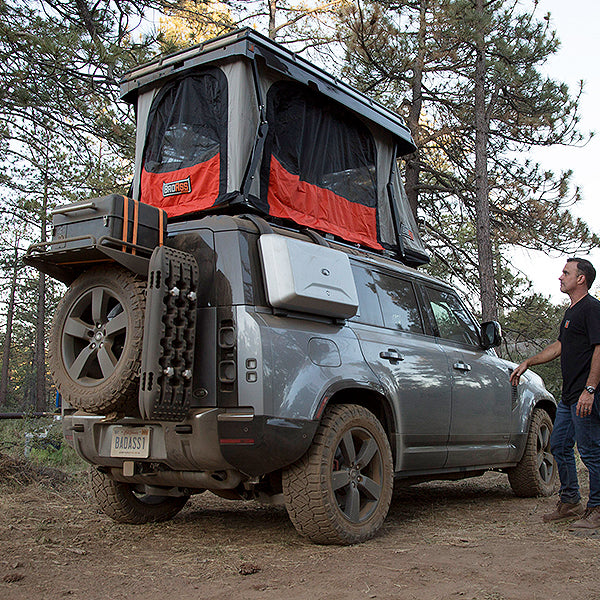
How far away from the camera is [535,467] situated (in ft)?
21.1

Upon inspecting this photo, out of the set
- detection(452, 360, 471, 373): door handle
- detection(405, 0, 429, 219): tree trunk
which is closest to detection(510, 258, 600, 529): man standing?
detection(452, 360, 471, 373): door handle

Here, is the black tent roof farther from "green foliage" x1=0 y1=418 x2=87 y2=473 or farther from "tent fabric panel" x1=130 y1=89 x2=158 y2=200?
"green foliage" x1=0 y1=418 x2=87 y2=473

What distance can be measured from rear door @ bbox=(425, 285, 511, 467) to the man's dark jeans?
0.71m

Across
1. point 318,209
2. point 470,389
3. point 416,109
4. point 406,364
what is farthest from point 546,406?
point 416,109

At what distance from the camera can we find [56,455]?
26.9 feet

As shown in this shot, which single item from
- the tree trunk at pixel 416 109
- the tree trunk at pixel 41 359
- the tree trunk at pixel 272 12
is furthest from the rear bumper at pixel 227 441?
the tree trunk at pixel 41 359

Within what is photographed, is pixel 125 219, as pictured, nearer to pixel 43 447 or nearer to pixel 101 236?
pixel 101 236

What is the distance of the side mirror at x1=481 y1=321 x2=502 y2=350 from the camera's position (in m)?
6.15

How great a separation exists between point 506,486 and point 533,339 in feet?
20.6

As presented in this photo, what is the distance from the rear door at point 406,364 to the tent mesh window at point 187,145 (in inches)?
Result: 67.6

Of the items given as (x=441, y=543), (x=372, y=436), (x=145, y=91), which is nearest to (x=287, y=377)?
(x=372, y=436)

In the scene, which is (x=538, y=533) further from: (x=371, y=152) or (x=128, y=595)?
(x=371, y=152)

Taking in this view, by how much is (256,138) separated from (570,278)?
2911 mm

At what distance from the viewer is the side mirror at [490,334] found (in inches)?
242
